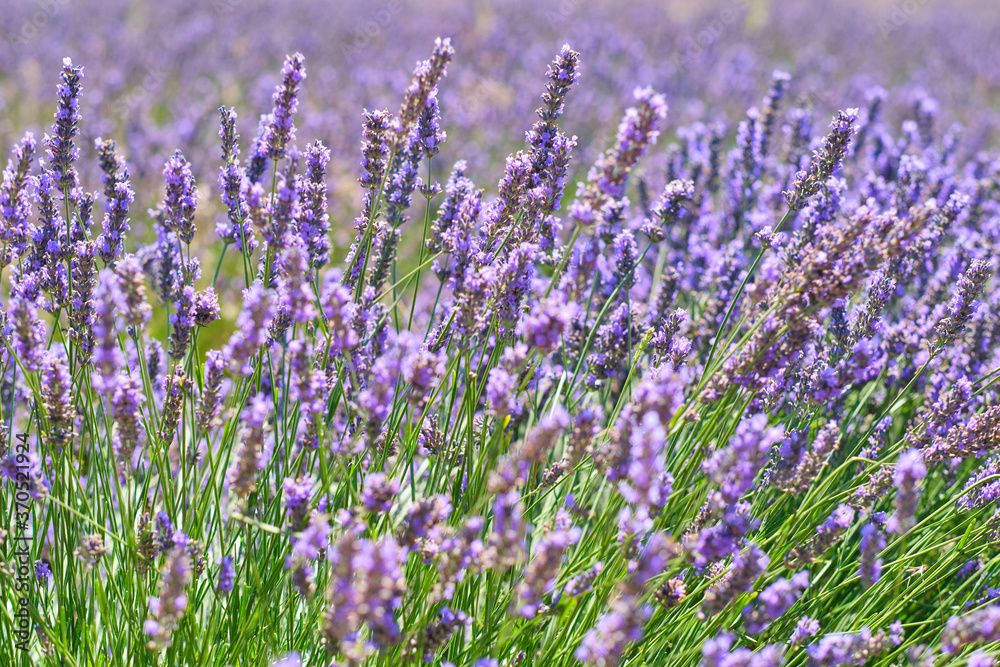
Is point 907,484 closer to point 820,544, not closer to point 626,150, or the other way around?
point 820,544

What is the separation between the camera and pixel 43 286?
2.03 metres

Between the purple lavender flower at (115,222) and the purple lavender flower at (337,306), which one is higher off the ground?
the purple lavender flower at (115,222)

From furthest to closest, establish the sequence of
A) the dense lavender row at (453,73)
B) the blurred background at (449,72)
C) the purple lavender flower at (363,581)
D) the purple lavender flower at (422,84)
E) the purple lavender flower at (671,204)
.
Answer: the dense lavender row at (453,73), the blurred background at (449,72), the purple lavender flower at (671,204), the purple lavender flower at (422,84), the purple lavender flower at (363,581)

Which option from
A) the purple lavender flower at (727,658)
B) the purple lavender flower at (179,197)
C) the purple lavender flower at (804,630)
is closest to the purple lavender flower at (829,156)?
the purple lavender flower at (804,630)

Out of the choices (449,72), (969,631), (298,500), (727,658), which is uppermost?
(449,72)

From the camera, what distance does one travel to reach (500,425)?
5.59 ft

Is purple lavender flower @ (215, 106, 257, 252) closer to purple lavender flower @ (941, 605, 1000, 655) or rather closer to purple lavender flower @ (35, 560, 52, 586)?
purple lavender flower @ (35, 560, 52, 586)

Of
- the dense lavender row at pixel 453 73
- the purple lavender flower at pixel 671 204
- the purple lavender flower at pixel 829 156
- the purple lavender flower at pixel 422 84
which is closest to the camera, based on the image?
the purple lavender flower at pixel 422 84

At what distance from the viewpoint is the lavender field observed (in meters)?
1.54

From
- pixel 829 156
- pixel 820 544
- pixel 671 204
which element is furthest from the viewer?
pixel 671 204

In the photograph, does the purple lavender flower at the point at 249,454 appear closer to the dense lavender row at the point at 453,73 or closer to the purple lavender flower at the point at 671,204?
the purple lavender flower at the point at 671,204

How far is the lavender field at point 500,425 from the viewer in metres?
1.54

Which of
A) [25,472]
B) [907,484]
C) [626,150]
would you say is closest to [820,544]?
[907,484]

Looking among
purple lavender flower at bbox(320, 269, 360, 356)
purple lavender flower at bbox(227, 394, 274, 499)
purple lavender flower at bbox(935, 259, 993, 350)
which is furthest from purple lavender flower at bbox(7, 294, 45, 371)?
purple lavender flower at bbox(935, 259, 993, 350)
